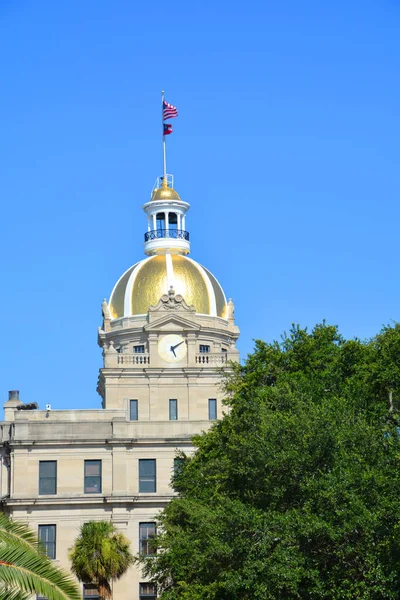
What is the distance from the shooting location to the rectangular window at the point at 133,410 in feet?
330

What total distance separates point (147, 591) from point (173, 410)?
22.2 meters

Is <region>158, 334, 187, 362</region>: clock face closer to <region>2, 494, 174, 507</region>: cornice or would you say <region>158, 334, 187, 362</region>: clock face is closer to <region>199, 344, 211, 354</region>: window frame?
<region>199, 344, 211, 354</region>: window frame

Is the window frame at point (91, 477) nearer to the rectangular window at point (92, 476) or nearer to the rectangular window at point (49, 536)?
the rectangular window at point (92, 476)

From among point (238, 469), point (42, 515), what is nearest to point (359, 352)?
point (238, 469)

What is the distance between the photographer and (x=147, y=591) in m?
80.8

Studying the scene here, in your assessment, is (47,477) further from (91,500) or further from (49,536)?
(49,536)

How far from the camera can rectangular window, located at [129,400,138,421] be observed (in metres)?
101

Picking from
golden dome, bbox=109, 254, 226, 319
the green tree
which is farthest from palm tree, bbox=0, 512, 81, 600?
golden dome, bbox=109, 254, 226, 319

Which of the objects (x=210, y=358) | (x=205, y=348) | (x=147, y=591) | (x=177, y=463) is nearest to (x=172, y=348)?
(x=210, y=358)

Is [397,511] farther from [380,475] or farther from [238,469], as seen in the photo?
[238,469]

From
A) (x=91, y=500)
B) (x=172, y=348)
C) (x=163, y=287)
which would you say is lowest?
(x=91, y=500)

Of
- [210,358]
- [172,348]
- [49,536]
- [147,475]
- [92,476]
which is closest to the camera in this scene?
[49,536]

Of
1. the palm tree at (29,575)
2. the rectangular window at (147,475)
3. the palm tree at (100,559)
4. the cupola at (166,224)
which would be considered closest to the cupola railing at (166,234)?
the cupola at (166,224)

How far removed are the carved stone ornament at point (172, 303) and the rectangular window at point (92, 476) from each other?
2326 centimetres
